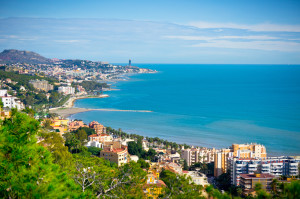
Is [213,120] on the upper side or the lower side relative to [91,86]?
lower

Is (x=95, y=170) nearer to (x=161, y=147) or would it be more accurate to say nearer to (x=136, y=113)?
(x=161, y=147)

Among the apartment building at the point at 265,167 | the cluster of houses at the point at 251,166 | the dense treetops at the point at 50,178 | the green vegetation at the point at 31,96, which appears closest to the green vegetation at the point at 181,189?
the dense treetops at the point at 50,178

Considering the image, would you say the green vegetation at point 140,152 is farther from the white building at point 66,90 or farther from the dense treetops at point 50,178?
the white building at point 66,90

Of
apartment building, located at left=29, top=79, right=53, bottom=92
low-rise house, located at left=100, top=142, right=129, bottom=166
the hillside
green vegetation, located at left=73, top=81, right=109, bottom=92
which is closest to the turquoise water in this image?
low-rise house, located at left=100, top=142, right=129, bottom=166

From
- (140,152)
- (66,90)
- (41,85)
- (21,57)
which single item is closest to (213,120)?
(140,152)

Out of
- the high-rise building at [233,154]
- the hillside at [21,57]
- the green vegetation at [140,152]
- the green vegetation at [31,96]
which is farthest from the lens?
the hillside at [21,57]

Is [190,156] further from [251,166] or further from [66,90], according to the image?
[66,90]

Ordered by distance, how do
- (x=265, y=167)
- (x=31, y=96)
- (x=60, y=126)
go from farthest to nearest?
(x=31, y=96), (x=60, y=126), (x=265, y=167)

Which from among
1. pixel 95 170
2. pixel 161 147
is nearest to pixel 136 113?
pixel 161 147

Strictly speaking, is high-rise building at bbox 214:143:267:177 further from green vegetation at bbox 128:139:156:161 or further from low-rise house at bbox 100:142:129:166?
low-rise house at bbox 100:142:129:166
